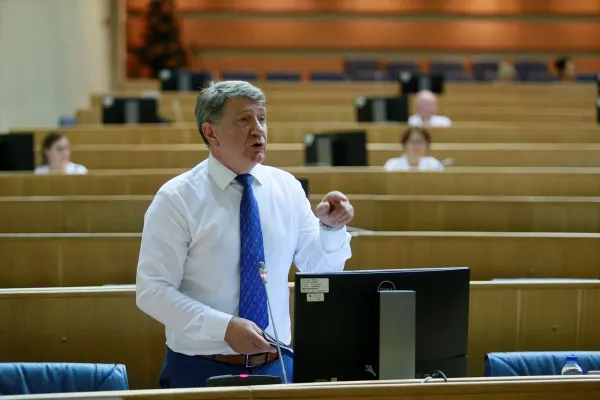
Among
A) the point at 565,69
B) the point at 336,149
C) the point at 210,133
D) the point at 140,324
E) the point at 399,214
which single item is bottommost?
the point at 140,324

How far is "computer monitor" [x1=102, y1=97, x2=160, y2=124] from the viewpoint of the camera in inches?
320

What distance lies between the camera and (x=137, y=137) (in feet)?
24.4

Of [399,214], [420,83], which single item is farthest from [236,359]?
[420,83]

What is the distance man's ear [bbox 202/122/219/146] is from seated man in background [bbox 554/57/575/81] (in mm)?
10954

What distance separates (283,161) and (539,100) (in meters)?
4.30

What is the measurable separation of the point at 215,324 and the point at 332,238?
1.36ft

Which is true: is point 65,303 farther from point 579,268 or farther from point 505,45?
point 505,45

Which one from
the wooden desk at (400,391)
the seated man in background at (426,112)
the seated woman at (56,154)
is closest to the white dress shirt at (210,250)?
the wooden desk at (400,391)

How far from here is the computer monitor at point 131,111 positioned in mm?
8133

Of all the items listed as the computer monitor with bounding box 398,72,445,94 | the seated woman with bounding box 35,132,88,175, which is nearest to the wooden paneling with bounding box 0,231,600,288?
the seated woman with bounding box 35,132,88,175

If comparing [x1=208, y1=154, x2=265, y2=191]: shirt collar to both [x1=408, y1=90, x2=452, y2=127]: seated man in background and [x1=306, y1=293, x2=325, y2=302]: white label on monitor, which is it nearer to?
[x1=306, y1=293, x2=325, y2=302]: white label on monitor

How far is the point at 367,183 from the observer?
204 inches

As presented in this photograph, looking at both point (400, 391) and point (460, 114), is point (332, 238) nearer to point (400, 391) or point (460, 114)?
point (400, 391)

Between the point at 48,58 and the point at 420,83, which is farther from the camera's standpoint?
the point at 420,83
